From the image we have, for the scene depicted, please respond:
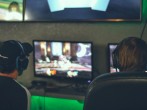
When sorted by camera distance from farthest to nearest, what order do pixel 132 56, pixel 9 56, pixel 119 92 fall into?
pixel 9 56, pixel 132 56, pixel 119 92

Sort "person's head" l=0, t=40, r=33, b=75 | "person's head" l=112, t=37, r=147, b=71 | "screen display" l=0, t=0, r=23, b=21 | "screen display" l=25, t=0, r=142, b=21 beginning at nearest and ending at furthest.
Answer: "person's head" l=112, t=37, r=147, b=71 → "person's head" l=0, t=40, r=33, b=75 → "screen display" l=25, t=0, r=142, b=21 → "screen display" l=0, t=0, r=23, b=21

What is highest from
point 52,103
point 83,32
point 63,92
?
point 83,32

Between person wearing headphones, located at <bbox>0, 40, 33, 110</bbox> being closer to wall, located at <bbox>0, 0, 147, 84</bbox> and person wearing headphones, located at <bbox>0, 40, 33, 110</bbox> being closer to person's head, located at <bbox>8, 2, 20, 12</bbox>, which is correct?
wall, located at <bbox>0, 0, 147, 84</bbox>

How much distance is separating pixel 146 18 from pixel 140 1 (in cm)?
18

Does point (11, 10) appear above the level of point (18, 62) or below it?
above

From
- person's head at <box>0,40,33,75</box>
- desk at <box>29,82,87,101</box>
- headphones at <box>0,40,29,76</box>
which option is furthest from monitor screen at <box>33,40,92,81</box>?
person's head at <box>0,40,33,75</box>

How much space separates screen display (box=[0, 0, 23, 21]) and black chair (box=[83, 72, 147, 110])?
2.29 m

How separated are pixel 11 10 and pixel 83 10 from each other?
0.82m

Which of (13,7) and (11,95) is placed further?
(13,7)

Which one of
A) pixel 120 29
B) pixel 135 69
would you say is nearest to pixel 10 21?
pixel 120 29

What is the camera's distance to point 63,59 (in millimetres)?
3168

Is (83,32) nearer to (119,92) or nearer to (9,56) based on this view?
(9,56)

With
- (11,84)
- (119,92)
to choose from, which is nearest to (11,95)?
(11,84)

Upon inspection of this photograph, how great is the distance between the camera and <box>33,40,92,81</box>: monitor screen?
3.09 m
